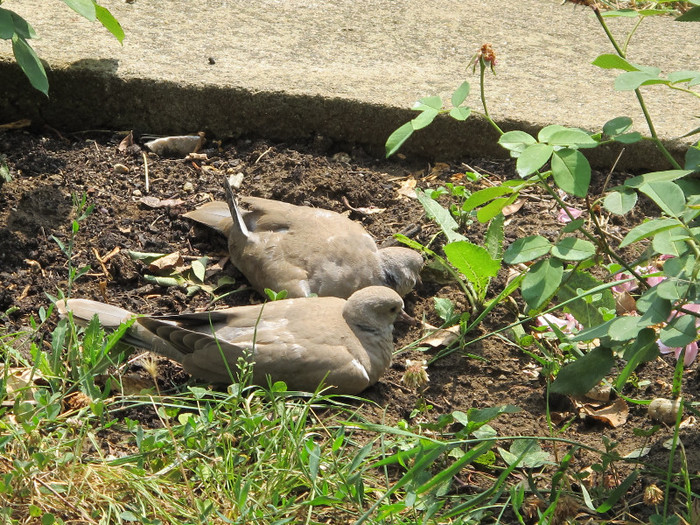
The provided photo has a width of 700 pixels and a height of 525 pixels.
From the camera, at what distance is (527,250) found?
2.68 meters

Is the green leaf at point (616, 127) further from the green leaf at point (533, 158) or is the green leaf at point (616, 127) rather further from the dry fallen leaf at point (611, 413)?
the dry fallen leaf at point (611, 413)

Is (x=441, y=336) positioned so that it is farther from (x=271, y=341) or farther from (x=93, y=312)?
(x=93, y=312)

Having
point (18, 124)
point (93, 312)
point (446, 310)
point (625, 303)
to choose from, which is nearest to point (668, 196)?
point (625, 303)

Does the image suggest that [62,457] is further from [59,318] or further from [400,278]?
[400,278]

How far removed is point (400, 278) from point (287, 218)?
0.64 metres

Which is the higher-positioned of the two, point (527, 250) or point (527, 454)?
point (527, 250)

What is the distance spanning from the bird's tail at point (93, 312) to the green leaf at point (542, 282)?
1719 millimetres

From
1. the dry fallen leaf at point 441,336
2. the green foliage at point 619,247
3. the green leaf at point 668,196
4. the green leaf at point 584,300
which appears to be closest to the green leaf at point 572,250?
the green foliage at point 619,247

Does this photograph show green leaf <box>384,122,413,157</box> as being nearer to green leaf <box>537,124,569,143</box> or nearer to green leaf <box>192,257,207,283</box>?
green leaf <box>537,124,569,143</box>

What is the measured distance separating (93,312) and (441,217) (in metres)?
1.66

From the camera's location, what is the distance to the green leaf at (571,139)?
253 centimetres

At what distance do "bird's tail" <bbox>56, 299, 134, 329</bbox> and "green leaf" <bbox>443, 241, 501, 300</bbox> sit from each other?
1.37 m

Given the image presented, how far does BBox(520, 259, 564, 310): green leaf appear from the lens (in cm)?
263

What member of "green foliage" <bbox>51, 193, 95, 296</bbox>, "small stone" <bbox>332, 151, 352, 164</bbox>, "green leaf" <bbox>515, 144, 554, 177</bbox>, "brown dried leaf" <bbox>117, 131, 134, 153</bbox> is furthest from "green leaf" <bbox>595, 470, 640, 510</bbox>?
"brown dried leaf" <bbox>117, 131, 134, 153</bbox>
